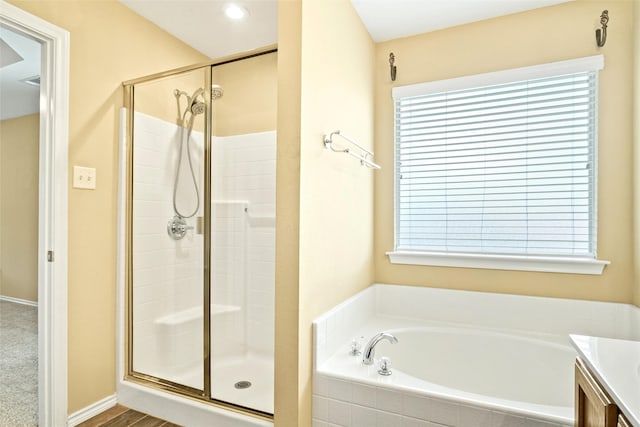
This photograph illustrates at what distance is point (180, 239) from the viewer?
86.8 inches

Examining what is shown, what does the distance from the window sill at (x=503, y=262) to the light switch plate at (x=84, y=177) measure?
1.92 m

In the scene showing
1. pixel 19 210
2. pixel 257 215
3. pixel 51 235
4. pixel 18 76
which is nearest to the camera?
pixel 51 235

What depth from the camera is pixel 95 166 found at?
1962 mm

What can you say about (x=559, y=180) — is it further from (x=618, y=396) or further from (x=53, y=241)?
(x=53, y=241)

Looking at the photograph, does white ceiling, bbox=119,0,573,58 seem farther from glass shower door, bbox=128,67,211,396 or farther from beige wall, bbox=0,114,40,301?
beige wall, bbox=0,114,40,301

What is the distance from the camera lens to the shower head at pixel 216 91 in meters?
1.99

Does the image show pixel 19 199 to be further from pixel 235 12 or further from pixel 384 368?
pixel 384 368

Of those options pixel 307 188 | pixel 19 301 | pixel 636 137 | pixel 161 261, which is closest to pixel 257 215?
pixel 161 261

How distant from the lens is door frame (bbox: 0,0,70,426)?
5.64 ft

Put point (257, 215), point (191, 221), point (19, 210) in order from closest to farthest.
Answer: point (191, 221), point (257, 215), point (19, 210)

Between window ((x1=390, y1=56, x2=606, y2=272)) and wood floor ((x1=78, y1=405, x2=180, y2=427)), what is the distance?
1763mm

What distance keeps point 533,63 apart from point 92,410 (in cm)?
330

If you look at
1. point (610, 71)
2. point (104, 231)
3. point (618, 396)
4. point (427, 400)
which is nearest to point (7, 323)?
point (104, 231)

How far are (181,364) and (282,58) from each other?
6.02 ft
